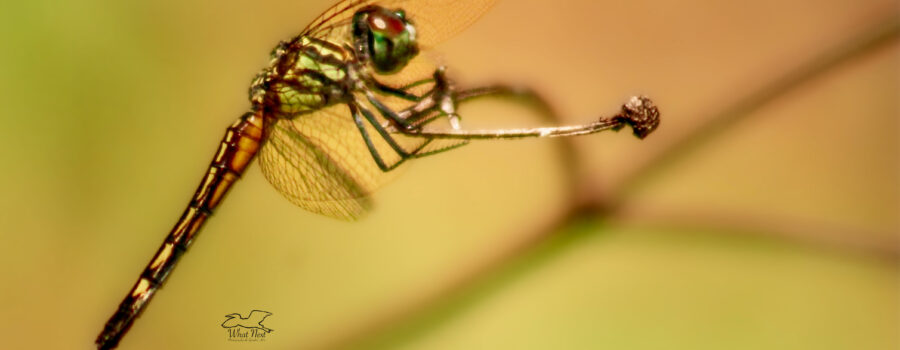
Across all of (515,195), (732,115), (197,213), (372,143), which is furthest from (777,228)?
(197,213)

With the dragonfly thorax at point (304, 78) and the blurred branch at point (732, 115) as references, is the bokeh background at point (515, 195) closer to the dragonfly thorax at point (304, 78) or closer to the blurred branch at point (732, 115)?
the blurred branch at point (732, 115)

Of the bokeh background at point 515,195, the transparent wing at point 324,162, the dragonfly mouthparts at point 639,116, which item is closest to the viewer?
the dragonfly mouthparts at point 639,116

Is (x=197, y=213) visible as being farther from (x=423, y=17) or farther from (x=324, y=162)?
(x=423, y=17)

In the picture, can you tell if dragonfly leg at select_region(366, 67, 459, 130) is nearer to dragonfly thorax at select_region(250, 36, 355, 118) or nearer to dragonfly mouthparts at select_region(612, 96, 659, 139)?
dragonfly thorax at select_region(250, 36, 355, 118)

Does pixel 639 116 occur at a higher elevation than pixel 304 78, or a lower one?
lower

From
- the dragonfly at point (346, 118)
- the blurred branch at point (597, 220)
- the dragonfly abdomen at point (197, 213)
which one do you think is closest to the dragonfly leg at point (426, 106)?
the dragonfly at point (346, 118)

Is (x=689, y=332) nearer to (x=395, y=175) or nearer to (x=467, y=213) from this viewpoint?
(x=467, y=213)

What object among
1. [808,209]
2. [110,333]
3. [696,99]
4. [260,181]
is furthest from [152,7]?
[808,209]
